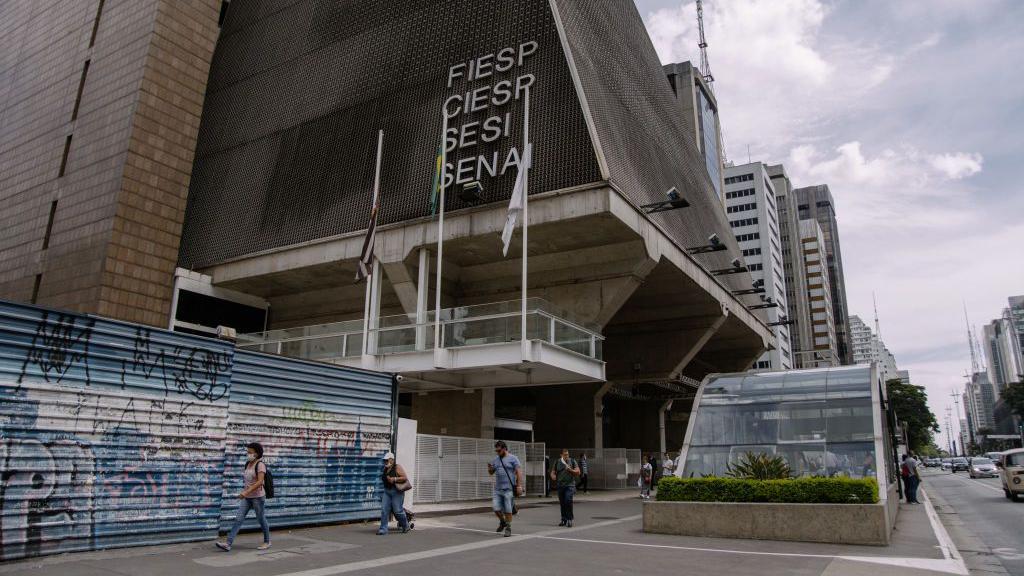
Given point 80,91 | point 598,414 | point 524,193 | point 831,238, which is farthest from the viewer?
point 831,238

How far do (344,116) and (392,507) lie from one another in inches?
886

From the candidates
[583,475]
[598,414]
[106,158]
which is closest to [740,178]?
[598,414]

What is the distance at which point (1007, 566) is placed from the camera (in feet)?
35.4

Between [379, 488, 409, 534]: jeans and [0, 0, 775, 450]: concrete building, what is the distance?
26.6 ft

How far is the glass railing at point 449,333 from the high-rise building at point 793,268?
384ft

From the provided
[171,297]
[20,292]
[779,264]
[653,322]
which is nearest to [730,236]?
[653,322]

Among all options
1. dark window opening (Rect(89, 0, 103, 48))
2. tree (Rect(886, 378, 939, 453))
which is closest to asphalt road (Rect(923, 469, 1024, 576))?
dark window opening (Rect(89, 0, 103, 48))

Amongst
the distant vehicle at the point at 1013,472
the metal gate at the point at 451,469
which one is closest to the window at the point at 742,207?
the distant vehicle at the point at 1013,472

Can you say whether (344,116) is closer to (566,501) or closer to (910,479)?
(566,501)

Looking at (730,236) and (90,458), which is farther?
(730,236)

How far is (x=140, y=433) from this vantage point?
1068 centimetres

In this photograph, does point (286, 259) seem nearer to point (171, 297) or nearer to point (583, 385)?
point (171, 297)

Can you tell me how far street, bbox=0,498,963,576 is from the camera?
9.05 meters

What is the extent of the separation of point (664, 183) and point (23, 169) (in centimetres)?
3419
